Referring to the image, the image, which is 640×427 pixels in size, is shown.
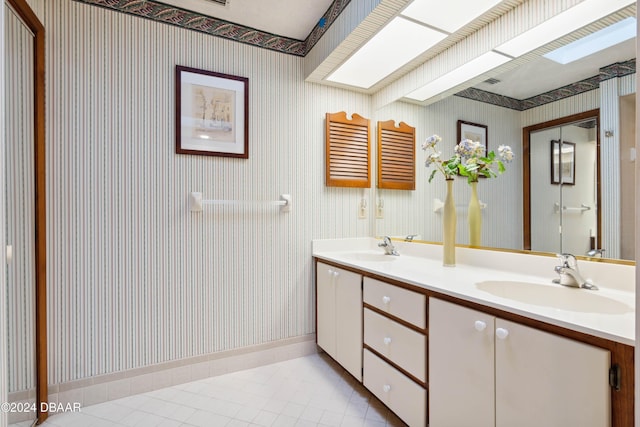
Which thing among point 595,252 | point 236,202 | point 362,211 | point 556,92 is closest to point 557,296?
point 595,252

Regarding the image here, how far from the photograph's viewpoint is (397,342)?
142 centimetres

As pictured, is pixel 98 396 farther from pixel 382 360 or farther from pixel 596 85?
pixel 596 85

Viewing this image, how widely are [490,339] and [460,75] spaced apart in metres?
1.50

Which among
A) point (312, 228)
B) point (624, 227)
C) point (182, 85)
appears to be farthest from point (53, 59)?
point (624, 227)

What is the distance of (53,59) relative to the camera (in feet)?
5.29

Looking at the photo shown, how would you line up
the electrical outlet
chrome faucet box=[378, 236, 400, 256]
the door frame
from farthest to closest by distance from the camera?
the electrical outlet < chrome faucet box=[378, 236, 400, 256] < the door frame

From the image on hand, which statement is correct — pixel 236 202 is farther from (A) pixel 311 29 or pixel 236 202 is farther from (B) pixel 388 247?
(A) pixel 311 29

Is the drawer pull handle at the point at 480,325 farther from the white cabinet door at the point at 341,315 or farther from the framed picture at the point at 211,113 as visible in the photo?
the framed picture at the point at 211,113

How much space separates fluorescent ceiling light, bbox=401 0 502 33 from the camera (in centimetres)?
143

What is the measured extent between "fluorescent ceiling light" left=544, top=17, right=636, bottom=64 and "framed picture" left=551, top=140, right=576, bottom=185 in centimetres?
36

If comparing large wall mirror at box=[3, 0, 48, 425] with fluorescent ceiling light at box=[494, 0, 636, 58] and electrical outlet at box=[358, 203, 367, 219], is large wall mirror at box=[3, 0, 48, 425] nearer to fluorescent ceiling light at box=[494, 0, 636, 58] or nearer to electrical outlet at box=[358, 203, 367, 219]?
electrical outlet at box=[358, 203, 367, 219]

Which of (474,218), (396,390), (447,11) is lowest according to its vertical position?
(396,390)

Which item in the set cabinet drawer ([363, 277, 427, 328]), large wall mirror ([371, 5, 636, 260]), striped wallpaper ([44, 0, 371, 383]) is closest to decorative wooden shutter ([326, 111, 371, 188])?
striped wallpaper ([44, 0, 371, 383])

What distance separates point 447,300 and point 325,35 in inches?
67.6
